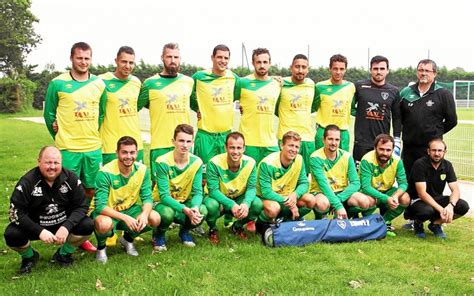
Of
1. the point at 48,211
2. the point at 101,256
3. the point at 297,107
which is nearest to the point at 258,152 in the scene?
the point at 297,107

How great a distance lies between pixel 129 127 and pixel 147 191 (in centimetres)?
106

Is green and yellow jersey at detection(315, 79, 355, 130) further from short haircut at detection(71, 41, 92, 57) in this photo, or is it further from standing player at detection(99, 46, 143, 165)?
short haircut at detection(71, 41, 92, 57)

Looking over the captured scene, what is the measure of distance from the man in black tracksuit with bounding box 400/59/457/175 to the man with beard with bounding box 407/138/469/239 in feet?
1.16

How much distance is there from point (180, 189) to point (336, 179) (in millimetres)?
1911

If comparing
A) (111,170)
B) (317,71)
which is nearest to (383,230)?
(111,170)

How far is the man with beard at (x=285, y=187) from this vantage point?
5855 millimetres

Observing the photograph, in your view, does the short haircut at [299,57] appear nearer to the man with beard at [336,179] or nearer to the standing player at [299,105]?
the standing player at [299,105]

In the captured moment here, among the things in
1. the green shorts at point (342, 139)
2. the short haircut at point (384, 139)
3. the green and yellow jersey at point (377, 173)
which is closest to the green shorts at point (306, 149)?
the green shorts at point (342, 139)

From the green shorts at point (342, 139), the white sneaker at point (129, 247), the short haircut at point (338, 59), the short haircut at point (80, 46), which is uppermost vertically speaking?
the short haircut at point (80, 46)

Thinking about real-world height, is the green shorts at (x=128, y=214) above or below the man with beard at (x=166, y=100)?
below

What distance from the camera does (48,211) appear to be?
15.7ft

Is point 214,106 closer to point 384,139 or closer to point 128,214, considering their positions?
point 128,214

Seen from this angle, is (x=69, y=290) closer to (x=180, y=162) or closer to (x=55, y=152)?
(x=55, y=152)

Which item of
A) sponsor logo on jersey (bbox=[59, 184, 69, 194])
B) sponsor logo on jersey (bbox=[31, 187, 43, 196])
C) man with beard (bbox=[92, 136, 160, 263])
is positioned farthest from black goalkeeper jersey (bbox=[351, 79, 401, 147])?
sponsor logo on jersey (bbox=[31, 187, 43, 196])
